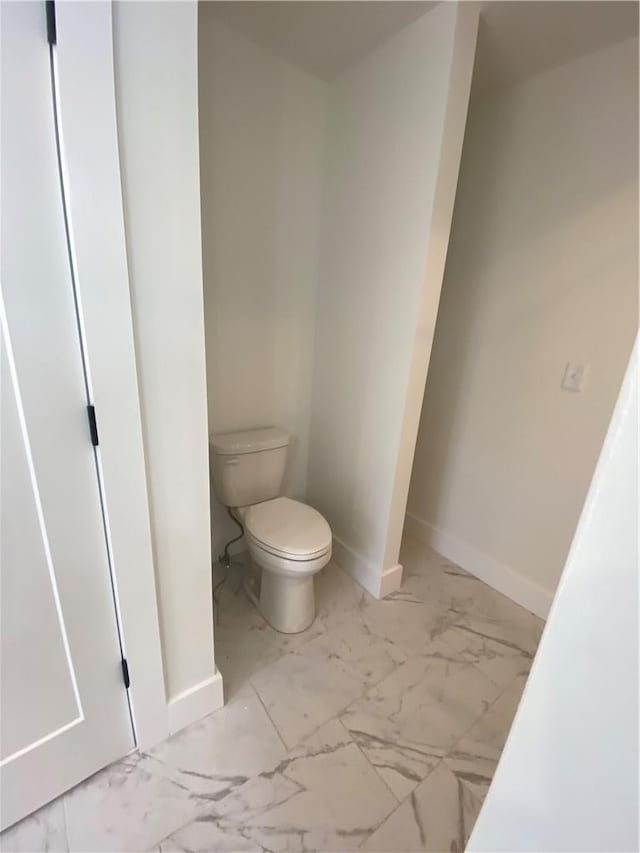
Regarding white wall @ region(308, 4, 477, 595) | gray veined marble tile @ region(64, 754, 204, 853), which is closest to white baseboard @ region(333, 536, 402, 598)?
white wall @ region(308, 4, 477, 595)

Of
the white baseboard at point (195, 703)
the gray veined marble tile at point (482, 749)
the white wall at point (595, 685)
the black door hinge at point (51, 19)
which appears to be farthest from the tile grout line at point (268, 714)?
the black door hinge at point (51, 19)

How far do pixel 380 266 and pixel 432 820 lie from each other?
1.85 meters

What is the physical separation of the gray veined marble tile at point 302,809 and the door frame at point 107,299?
408 mm

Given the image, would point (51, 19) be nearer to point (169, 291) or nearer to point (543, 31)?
point (169, 291)

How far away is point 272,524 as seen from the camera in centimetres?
161

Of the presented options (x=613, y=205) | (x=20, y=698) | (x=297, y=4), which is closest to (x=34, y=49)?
(x=297, y=4)

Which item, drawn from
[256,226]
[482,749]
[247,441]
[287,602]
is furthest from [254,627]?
[256,226]

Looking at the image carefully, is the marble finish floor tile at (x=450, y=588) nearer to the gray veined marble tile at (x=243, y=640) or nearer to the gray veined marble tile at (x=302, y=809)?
the gray veined marble tile at (x=243, y=640)

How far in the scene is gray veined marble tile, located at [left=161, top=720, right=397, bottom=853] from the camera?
39.4 inches

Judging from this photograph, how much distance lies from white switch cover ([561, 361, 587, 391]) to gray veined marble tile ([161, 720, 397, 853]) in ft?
5.13

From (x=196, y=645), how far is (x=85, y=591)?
412mm

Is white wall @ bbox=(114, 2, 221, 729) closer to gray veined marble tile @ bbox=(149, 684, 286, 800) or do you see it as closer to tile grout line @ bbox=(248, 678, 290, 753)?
gray veined marble tile @ bbox=(149, 684, 286, 800)

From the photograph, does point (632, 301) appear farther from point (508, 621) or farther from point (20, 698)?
point (20, 698)

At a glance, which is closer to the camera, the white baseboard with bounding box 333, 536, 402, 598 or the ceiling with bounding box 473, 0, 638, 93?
the ceiling with bounding box 473, 0, 638, 93
